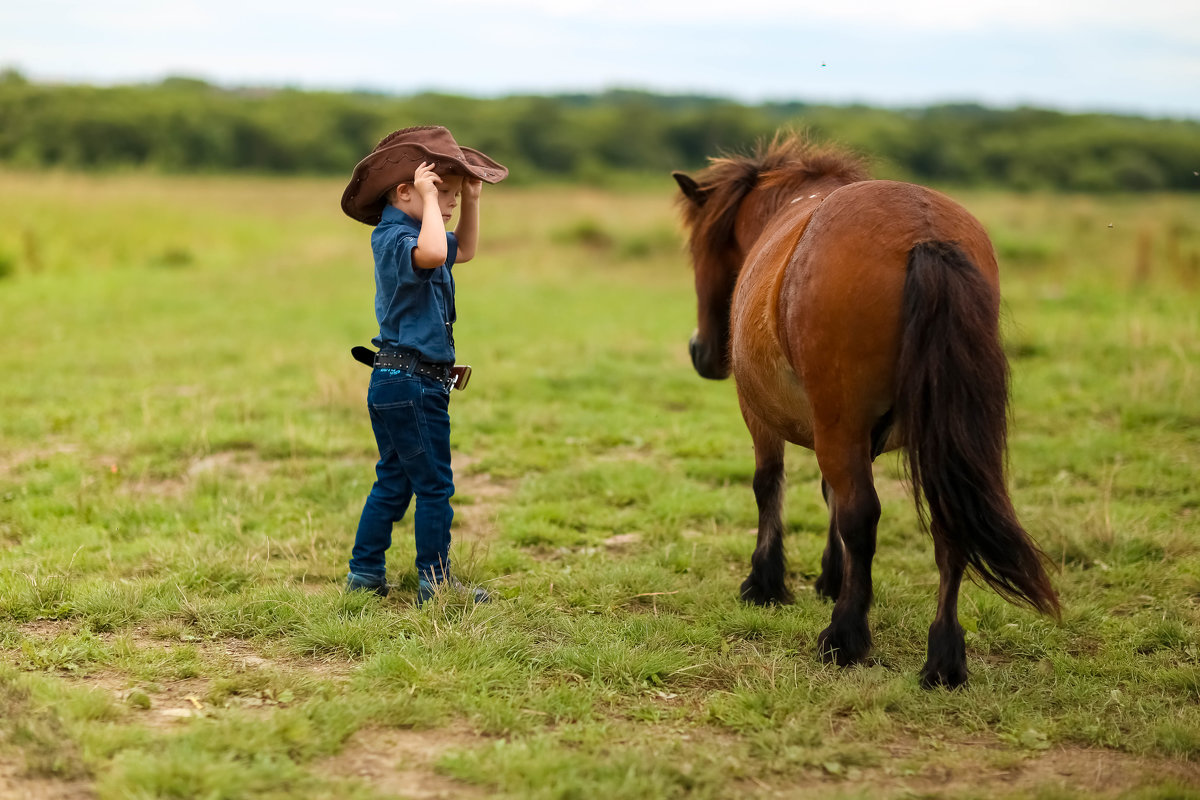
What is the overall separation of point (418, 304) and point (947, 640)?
242cm

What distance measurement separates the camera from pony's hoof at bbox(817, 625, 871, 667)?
147 inches

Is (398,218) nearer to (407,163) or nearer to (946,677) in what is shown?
(407,163)

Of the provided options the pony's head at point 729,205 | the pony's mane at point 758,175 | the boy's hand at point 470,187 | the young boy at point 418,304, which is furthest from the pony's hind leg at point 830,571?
the boy's hand at point 470,187

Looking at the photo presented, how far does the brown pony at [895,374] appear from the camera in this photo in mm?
3295

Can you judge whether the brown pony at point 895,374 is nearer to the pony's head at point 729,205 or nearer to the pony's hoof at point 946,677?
the pony's hoof at point 946,677

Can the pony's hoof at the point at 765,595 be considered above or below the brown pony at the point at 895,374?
below

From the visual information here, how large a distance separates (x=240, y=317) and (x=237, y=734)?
410 inches

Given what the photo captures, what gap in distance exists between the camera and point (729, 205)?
4.98 m

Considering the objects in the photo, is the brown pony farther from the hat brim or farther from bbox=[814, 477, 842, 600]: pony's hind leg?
the hat brim

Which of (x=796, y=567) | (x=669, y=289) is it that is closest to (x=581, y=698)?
(x=796, y=567)

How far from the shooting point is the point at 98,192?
21.9m

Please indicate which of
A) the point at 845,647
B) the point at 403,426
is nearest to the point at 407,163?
the point at 403,426

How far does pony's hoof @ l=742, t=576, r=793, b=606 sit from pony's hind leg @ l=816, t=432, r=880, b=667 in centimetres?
71

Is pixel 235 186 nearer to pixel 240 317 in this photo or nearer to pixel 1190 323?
pixel 240 317
